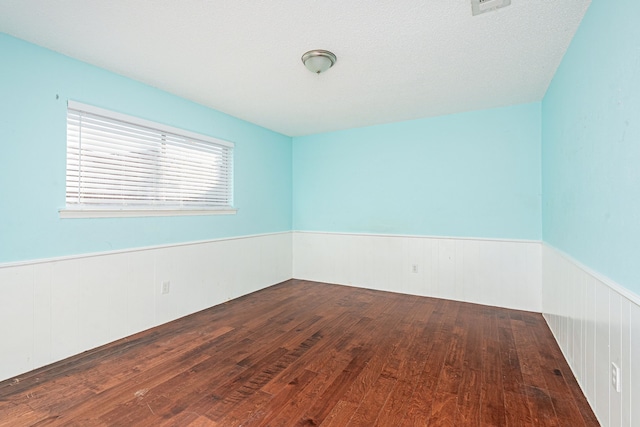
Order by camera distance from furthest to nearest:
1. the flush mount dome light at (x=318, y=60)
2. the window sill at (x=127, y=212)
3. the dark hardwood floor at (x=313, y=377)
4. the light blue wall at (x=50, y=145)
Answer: the window sill at (x=127, y=212)
the flush mount dome light at (x=318, y=60)
the light blue wall at (x=50, y=145)
the dark hardwood floor at (x=313, y=377)

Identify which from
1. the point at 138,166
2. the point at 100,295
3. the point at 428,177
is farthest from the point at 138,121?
the point at 428,177

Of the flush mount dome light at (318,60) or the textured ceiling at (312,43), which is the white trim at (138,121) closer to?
the textured ceiling at (312,43)

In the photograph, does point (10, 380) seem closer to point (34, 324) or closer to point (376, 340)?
point (34, 324)

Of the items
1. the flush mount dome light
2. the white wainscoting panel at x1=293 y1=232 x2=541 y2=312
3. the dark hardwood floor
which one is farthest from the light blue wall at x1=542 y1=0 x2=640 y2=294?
the flush mount dome light

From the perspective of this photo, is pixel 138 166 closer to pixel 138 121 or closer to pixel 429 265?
pixel 138 121

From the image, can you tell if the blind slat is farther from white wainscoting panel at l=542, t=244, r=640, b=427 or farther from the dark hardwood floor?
white wainscoting panel at l=542, t=244, r=640, b=427

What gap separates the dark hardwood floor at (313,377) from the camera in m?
1.66

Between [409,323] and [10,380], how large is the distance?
3.26 m

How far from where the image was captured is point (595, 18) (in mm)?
1696

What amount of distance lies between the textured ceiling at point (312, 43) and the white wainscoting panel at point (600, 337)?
166cm

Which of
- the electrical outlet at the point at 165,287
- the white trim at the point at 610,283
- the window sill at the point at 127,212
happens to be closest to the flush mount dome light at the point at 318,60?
the window sill at the point at 127,212

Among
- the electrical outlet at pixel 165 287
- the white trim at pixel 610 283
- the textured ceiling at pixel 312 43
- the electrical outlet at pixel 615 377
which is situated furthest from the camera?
the electrical outlet at pixel 165 287

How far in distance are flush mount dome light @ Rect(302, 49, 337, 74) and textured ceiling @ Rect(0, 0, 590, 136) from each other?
2.6 inches

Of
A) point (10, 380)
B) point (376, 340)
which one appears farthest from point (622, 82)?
point (10, 380)
